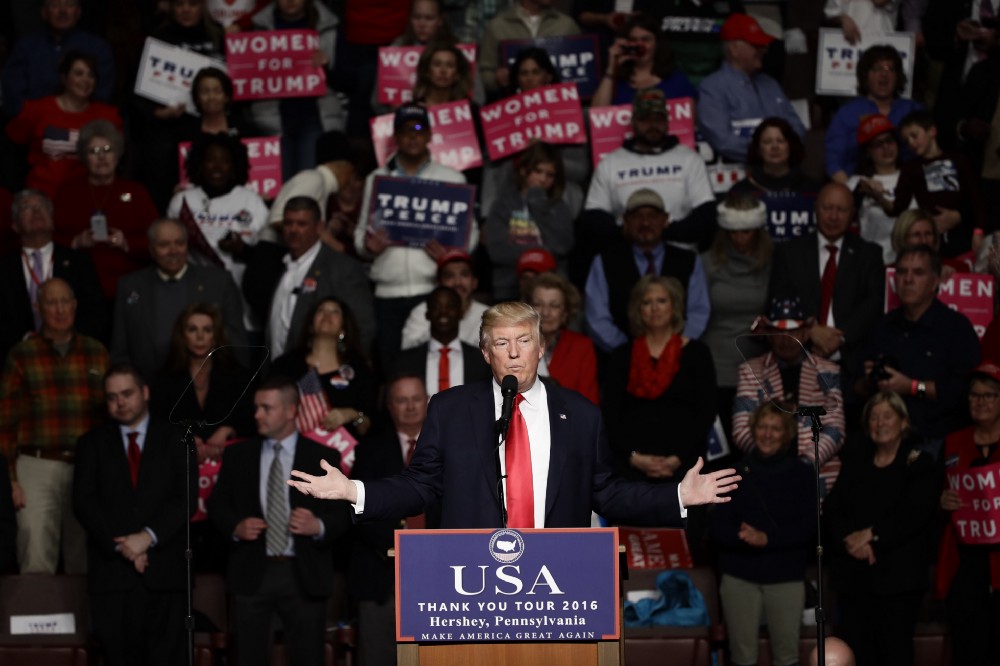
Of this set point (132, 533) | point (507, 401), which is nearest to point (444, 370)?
point (132, 533)

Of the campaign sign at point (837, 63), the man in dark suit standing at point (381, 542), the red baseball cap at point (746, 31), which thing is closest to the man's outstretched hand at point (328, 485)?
the man in dark suit standing at point (381, 542)

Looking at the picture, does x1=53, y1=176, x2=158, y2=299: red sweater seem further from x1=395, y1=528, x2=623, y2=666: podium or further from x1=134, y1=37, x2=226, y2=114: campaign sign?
x1=395, y1=528, x2=623, y2=666: podium

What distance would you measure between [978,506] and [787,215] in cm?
255

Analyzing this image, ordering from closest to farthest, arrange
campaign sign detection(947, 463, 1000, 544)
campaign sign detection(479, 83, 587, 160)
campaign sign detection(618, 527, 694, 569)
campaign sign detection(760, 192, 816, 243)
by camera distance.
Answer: campaign sign detection(947, 463, 1000, 544) → campaign sign detection(618, 527, 694, 569) → campaign sign detection(760, 192, 816, 243) → campaign sign detection(479, 83, 587, 160)

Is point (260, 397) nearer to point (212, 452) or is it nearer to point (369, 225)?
point (212, 452)

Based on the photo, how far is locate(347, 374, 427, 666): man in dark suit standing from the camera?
779 cm

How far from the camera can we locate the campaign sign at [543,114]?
10.2m

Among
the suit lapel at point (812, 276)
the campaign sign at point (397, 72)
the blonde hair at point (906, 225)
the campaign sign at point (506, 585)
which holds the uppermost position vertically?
the campaign sign at point (397, 72)

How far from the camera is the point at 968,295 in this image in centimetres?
918

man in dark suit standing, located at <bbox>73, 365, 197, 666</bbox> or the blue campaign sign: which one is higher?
the blue campaign sign

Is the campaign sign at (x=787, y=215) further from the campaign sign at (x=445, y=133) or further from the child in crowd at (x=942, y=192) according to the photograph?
the campaign sign at (x=445, y=133)

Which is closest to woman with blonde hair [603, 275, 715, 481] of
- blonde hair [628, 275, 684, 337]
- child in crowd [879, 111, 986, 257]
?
blonde hair [628, 275, 684, 337]

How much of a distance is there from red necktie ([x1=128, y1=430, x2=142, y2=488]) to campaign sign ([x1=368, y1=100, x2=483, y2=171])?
2.83 meters

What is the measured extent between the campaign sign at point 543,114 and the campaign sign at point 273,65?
1.32m
